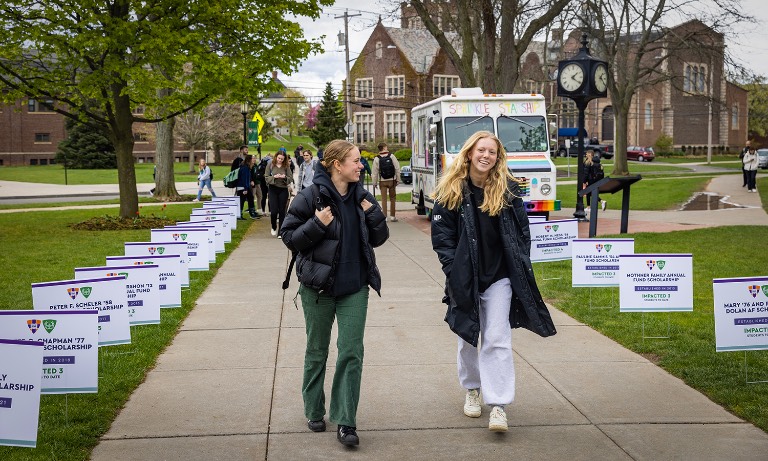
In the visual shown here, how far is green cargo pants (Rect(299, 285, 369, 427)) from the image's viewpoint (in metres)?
5.75

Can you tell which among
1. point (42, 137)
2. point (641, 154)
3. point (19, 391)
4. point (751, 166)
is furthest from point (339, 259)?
point (42, 137)

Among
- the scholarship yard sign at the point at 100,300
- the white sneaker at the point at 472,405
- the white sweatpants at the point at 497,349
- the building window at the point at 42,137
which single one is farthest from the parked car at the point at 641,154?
the white sweatpants at the point at 497,349

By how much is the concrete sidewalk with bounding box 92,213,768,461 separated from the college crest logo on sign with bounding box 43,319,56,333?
30.3 inches

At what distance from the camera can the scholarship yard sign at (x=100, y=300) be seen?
713 centimetres

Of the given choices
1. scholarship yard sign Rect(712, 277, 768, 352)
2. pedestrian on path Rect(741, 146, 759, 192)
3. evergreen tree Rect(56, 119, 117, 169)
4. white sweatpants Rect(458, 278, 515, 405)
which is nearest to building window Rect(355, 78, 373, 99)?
evergreen tree Rect(56, 119, 117, 169)

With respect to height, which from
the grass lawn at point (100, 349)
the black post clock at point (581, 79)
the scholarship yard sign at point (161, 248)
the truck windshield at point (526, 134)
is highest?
the black post clock at point (581, 79)

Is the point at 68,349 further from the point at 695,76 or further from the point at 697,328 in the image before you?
the point at 695,76

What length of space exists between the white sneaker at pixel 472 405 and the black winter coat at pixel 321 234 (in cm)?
112

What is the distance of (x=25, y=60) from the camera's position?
2208cm

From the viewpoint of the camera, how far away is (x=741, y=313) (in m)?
7.11

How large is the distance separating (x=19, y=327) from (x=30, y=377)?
901mm

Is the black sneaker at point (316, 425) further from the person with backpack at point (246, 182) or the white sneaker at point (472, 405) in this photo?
the person with backpack at point (246, 182)

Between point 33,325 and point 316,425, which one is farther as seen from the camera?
point 33,325

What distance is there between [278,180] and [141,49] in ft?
15.1
